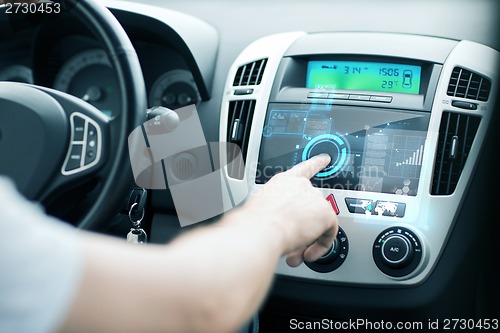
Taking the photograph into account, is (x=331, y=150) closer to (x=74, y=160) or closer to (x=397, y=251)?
(x=397, y=251)

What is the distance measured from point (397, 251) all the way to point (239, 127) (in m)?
0.48

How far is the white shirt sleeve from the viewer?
48 centimetres

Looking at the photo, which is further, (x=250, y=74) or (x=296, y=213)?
(x=250, y=74)

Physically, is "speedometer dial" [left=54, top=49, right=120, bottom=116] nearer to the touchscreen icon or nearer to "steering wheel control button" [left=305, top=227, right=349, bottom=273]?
the touchscreen icon

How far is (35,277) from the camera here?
0.49m

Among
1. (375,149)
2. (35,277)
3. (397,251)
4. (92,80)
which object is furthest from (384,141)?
(35,277)

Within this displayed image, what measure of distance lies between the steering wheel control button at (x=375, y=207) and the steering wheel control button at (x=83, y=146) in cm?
63

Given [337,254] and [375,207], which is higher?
[375,207]

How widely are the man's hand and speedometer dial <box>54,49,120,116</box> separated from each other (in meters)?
1.03

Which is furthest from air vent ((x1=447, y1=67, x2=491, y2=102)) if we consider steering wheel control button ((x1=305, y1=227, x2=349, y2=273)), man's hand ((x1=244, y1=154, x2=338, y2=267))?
man's hand ((x1=244, y1=154, x2=338, y2=267))

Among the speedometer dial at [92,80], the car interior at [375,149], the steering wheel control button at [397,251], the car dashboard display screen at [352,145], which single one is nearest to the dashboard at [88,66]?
the speedometer dial at [92,80]

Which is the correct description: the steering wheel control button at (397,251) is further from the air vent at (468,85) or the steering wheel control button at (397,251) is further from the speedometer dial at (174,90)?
the speedometer dial at (174,90)

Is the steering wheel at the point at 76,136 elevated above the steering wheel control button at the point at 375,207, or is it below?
above

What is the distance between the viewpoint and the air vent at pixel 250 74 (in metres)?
1.56
